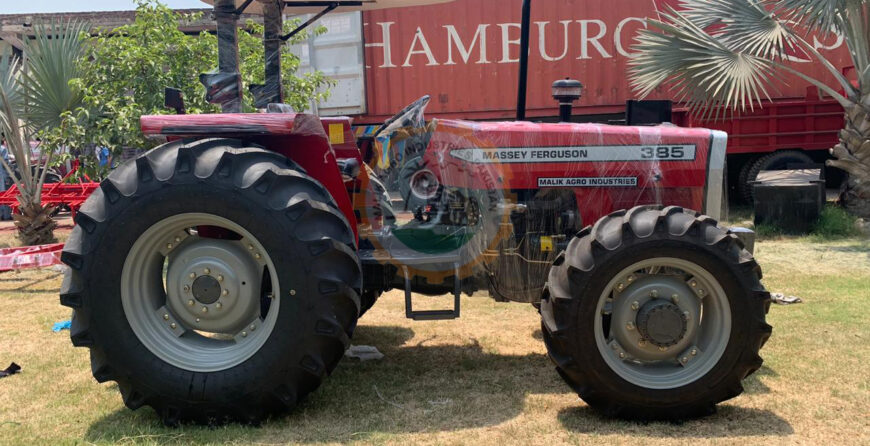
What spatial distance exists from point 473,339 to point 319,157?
194cm

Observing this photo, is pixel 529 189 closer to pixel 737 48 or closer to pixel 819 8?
pixel 737 48

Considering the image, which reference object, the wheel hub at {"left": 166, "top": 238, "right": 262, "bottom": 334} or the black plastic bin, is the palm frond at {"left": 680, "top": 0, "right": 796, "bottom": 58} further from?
the wheel hub at {"left": 166, "top": 238, "right": 262, "bottom": 334}

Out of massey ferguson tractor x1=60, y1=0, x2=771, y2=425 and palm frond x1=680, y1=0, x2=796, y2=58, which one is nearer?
massey ferguson tractor x1=60, y1=0, x2=771, y2=425

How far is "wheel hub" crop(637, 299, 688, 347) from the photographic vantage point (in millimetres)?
3676

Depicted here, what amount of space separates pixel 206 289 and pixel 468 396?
4.89 ft

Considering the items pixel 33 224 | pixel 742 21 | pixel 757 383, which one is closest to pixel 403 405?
pixel 757 383

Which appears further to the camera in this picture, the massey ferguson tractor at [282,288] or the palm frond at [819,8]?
the palm frond at [819,8]

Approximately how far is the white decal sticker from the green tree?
4.90 m

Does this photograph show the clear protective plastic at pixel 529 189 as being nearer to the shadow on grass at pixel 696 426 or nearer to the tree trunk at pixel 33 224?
the shadow on grass at pixel 696 426

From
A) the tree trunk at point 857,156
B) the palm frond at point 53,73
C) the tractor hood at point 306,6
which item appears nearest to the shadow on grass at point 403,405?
the tractor hood at point 306,6

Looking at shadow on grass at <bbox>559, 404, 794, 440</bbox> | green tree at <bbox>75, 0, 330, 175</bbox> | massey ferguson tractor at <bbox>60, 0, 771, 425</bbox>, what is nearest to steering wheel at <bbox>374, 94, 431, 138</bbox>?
massey ferguson tractor at <bbox>60, 0, 771, 425</bbox>

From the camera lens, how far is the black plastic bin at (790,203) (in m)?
9.70

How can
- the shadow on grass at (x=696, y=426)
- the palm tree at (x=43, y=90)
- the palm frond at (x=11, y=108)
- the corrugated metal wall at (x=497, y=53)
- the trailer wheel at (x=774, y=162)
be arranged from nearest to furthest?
1. the shadow on grass at (x=696, y=426)
2. the palm tree at (x=43, y=90)
3. the palm frond at (x=11, y=108)
4. the trailer wheel at (x=774, y=162)
5. the corrugated metal wall at (x=497, y=53)

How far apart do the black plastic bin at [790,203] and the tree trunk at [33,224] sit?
32.2 feet
